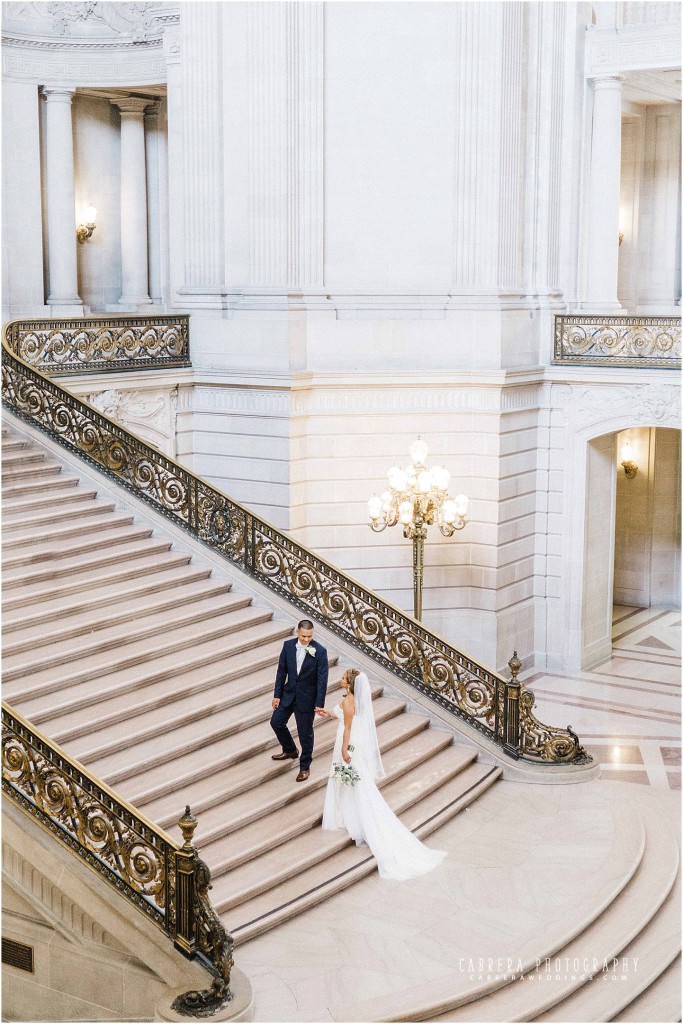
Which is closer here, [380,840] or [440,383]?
[380,840]

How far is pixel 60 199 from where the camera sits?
19.7 metres

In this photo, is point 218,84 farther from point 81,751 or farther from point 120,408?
point 81,751

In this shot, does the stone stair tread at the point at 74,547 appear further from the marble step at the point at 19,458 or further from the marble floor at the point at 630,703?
the marble floor at the point at 630,703

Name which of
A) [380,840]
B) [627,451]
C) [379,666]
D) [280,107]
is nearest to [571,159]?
[280,107]

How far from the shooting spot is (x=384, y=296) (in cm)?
1645

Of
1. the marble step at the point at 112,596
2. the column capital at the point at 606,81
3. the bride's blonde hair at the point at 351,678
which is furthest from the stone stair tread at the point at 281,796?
the column capital at the point at 606,81

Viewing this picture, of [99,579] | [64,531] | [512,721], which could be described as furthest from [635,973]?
[64,531]

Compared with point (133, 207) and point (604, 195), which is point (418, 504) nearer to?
point (604, 195)

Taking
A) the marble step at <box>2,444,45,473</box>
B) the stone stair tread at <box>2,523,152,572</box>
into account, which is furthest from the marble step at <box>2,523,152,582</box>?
the marble step at <box>2,444,45,473</box>

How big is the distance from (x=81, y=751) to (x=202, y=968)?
7.33 ft

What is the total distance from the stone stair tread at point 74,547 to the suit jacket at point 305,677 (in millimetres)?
2838

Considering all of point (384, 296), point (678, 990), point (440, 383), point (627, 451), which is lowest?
point (678, 990)

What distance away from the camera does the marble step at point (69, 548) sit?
1210 cm

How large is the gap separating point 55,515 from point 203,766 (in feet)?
11.9
